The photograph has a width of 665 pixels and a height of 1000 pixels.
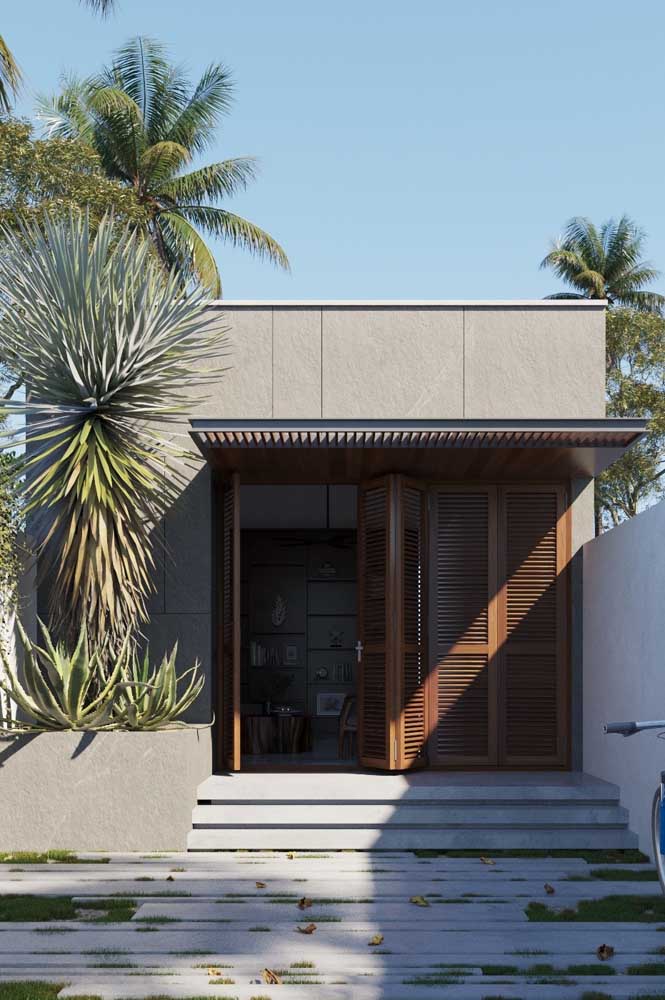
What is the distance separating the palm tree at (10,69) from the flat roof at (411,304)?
14.4 feet

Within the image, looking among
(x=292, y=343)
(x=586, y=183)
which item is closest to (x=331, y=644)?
(x=292, y=343)

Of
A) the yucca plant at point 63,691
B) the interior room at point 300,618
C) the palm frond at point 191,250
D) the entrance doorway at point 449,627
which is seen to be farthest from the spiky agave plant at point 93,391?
the palm frond at point 191,250

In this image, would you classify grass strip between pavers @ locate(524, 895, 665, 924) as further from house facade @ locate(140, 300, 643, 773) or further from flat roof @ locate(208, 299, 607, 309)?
flat roof @ locate(208, 299, 607, 309)

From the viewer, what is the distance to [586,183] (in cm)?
3231

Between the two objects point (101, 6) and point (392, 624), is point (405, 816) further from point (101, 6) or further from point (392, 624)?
point (101, 6)

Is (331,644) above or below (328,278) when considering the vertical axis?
below

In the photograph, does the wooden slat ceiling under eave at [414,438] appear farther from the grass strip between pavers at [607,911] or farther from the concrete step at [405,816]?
the grass strip between pavers at [607,911]

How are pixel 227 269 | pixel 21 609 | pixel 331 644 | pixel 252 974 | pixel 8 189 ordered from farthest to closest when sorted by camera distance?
pixel 227 269 < pixel 8 189 < pixel 331 644 < pixel 21 609 < pixel 252 974

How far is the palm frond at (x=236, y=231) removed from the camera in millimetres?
25375

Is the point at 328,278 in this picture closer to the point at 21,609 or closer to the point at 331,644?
the point at 331,644

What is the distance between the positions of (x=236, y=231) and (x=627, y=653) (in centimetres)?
1860

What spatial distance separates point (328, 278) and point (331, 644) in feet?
46.9

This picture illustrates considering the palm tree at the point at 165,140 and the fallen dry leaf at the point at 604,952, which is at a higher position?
the palm tree at the point at 165,140

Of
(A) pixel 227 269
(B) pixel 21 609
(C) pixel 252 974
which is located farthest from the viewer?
(A) pixel 227 269
